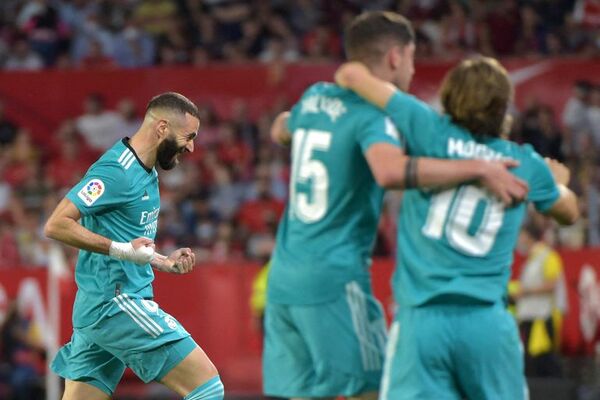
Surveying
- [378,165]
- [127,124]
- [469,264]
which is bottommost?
[469,264]

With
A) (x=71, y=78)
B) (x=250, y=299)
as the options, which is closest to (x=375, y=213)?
(x=250, y=299)

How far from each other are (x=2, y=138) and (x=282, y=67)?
12.2 ft

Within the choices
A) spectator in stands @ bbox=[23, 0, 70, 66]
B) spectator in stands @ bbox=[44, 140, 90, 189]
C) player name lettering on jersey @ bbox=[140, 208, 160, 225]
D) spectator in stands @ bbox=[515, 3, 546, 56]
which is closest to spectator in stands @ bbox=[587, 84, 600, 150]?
spectator in stands @ bbox=[515, 3, 546, 56]

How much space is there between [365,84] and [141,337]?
1946mm

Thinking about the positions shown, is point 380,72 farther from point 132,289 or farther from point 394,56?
point 132,289

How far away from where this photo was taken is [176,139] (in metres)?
6.62

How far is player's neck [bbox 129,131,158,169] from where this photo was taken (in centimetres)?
667

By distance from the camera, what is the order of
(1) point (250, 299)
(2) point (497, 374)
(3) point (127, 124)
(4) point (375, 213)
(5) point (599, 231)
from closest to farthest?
(2) point (497, 374), (4) point (375, 213), (1) point (250, 299), (5) point (599, 231), (3) point (127, 124)

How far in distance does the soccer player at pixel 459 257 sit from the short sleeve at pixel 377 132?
0.06 meters

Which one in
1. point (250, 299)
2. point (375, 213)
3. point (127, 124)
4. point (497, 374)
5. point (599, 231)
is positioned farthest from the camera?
point (127, 124)

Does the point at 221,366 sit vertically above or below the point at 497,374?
below

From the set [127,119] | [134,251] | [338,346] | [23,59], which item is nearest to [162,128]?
[134,251]

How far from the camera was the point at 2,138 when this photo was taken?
16.6 meters

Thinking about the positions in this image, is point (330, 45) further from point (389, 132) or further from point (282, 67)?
point (389, 132)
